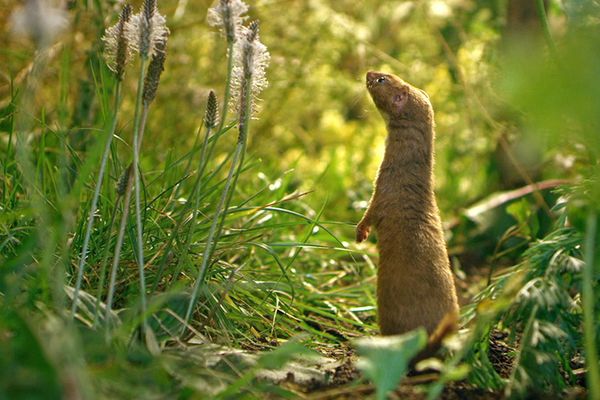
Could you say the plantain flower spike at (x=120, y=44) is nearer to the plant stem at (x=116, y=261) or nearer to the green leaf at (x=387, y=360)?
the plant stem at (x=116, y=261)

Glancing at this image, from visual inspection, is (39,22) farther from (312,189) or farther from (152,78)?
(312,189)

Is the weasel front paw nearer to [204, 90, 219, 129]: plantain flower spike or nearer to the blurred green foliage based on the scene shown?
the blurred green foliage

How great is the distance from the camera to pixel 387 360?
4.48 feet

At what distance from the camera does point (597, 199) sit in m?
1.65

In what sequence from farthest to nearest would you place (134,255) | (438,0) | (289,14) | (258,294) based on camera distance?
(289,14)
(438,0)
(258,294)
(134,255)

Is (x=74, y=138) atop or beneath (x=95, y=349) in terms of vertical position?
atop

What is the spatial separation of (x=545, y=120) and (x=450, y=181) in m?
3.04

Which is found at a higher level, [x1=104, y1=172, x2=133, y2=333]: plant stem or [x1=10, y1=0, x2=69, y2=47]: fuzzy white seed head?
A: [x1=10, y1=0, x2=69, y2=47]: fuzzy white seed head

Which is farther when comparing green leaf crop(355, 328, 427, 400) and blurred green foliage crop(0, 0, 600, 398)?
blurred green foliage crop(0, 0, 600, 398)

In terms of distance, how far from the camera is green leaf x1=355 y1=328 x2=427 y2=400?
1.34 meters

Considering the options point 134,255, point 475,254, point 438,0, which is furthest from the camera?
point 438,0

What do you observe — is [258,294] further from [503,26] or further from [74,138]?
[503,26]

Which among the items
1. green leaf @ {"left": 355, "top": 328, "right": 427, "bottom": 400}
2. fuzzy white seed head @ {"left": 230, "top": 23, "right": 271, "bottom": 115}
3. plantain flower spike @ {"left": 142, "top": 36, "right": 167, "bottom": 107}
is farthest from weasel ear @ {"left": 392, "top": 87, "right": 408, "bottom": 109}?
green leaf @ {"left": 355, "top": 328, "right": 427, "bottom": 400}

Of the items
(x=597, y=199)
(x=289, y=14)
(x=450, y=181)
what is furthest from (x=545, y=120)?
(x=289, y=14)
